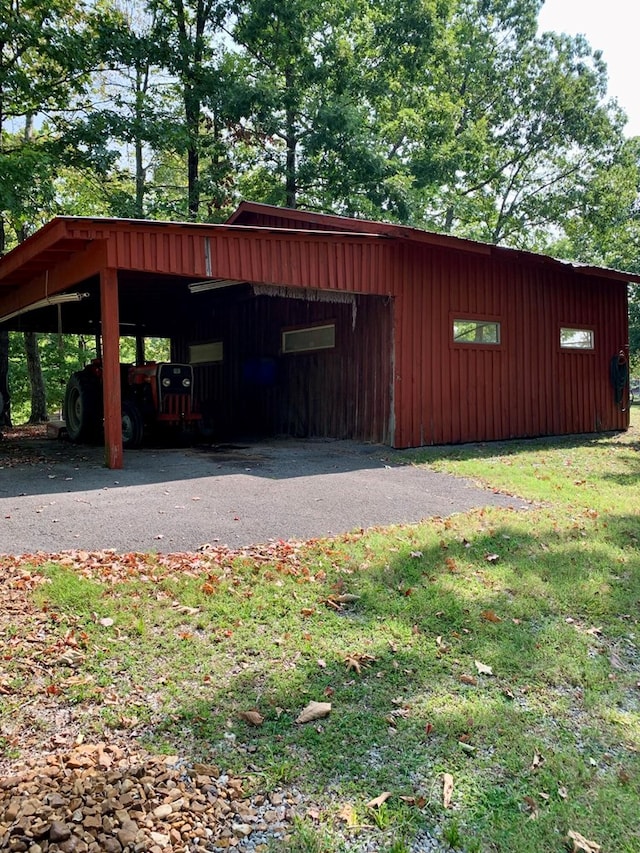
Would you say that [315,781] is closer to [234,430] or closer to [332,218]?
[332,218]

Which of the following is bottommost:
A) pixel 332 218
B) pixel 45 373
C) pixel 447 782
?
pixel 447 782

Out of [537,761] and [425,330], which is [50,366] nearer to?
[425,330]

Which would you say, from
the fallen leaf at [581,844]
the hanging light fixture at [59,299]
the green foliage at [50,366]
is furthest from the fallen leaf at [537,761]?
the green foliage at [50,366]

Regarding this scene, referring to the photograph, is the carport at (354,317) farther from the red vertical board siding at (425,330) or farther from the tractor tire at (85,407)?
the tractor tire at (85,407)

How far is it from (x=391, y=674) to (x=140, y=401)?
832cm

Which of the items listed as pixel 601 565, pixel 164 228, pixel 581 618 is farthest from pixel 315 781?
pixel 164 228

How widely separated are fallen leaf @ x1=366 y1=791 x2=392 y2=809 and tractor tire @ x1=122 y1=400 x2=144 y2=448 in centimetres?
819

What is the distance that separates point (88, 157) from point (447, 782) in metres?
15.7

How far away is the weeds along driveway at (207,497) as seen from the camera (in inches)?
189

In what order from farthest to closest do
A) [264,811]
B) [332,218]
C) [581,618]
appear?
1. [332,218]
2. [581,618]
3. [264,811]

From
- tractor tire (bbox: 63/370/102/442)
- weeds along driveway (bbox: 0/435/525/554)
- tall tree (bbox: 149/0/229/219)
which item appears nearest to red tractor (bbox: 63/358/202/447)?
tractor tire (bbox: 63/370/102/442)

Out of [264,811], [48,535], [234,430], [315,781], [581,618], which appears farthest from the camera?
[234,430]

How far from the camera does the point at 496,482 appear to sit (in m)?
7.21

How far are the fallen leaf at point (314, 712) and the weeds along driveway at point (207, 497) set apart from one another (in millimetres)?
2078
